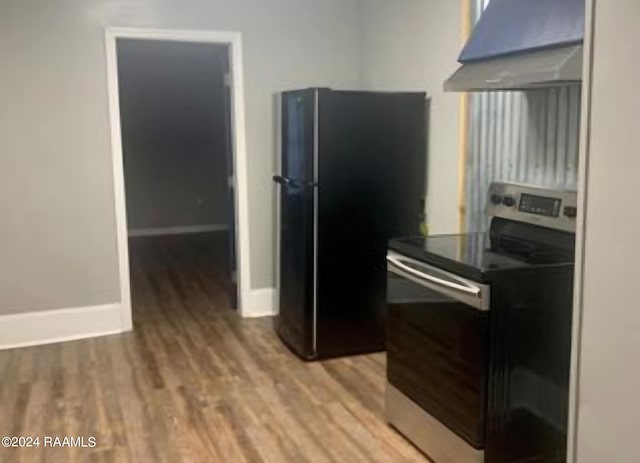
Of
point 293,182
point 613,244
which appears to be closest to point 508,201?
point 613,244

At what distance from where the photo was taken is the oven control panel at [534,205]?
2.52 meters

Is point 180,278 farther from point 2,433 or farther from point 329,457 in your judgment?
point 329,457

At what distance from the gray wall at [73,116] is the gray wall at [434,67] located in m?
0.71

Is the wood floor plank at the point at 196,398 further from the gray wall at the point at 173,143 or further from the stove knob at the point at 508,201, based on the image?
the gray wall at the point at 173,143

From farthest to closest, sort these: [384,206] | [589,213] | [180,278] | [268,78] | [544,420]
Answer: [180,278]
[268,78]
[384,206]
[544,420]
[589,213]

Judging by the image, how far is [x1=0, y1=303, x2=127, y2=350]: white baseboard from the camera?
418 centimetres

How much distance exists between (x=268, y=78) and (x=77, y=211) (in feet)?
5.29

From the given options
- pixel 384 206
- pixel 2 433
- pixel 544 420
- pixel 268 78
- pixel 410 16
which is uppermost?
pixel 410 16

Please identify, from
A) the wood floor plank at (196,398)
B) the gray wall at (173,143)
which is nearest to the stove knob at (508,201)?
the wood floor plank at (196,398)

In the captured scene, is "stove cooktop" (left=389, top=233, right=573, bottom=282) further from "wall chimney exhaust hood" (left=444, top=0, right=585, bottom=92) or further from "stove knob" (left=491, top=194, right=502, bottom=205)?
"wall chimney exhaust hood" (left=444, top=0, right=585, bottom=92)

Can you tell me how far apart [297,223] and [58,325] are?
5.90ft

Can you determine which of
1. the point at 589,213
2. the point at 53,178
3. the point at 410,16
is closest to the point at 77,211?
the point at 53,178

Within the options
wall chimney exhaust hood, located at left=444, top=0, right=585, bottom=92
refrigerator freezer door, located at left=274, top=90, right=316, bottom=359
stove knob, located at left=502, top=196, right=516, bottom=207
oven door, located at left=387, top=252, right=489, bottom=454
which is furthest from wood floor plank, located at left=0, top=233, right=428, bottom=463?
wall chimney exhaust hood, located at left=444, top=0, right=585, bottom=92

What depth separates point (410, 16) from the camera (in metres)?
3.97
